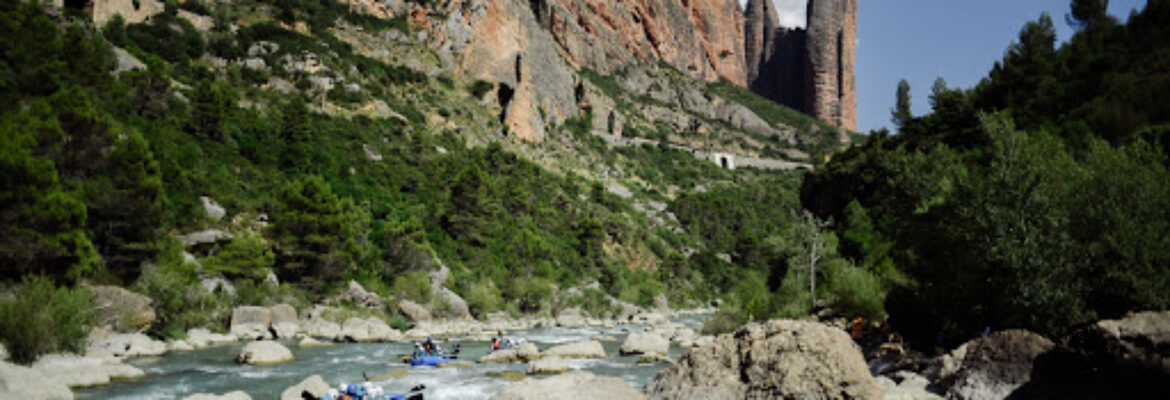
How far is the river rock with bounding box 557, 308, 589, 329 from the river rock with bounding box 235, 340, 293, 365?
2780cm

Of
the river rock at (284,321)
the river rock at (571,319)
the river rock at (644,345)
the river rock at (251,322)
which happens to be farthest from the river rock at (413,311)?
the river rock at (644,345)

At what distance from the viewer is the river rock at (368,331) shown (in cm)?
3152

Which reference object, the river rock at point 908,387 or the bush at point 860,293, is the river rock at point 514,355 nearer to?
the river rock at point 908,387

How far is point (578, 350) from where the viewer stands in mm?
27469

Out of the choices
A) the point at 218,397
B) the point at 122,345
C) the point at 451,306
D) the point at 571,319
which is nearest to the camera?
the point at 218,397

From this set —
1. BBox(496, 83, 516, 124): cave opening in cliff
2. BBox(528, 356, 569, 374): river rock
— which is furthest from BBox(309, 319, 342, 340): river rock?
BBox(496, 83, 516, 124): cave opening in cliff

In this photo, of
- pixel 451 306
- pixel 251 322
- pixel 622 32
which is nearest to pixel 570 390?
pixel 251 322

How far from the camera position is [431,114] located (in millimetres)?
77188

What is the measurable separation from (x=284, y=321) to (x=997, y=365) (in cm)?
3152

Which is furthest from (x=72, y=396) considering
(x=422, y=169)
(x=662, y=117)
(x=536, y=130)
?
(x=662, y=117)

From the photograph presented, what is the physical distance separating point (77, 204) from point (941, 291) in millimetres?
33843

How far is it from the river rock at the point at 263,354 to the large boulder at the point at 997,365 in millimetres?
22061

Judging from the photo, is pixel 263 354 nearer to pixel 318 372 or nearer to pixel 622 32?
pixel 318 372

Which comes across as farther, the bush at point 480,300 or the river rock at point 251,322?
the bush at point 480,300
